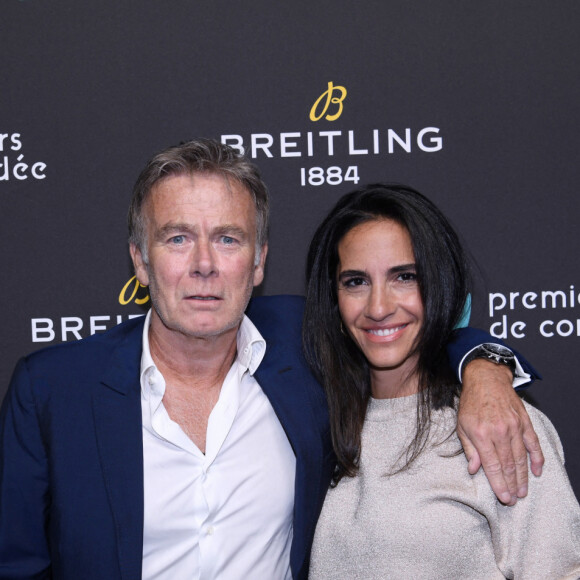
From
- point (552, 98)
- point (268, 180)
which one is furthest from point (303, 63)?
point (552, 98)

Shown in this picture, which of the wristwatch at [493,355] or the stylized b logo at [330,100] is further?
the stylized b logo at [330,100]

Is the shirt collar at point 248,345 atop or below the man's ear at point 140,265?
below

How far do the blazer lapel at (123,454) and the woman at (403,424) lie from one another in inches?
18.5

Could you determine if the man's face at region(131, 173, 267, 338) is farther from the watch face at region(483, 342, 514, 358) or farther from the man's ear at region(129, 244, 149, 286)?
the watch face at region(483, 342, 514, 358)

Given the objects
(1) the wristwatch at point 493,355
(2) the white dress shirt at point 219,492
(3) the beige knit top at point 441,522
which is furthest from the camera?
(1) the wristwatch at point 493,355

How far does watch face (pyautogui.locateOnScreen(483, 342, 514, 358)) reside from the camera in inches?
66.1

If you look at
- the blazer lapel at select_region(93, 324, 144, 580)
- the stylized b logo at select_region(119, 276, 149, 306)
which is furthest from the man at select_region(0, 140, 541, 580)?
the stylized b logo at select_region(119, 276, 149, 306)

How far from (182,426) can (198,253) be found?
45 centimetres

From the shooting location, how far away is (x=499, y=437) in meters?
1.45

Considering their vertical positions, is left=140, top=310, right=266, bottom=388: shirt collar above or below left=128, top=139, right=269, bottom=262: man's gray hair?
below

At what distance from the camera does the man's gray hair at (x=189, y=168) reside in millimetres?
1680

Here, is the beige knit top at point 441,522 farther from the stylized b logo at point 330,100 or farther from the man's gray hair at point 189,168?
the stylized b logo at point 330,100

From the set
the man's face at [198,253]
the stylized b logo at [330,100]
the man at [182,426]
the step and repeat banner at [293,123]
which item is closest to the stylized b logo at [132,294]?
the step and repeat banner at [293,123]

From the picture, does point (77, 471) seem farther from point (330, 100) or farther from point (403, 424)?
point (330, 100)
